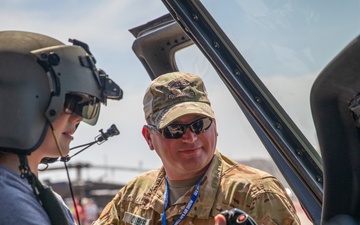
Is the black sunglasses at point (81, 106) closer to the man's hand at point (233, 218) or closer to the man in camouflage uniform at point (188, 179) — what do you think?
the man's hand at point (233, 218)

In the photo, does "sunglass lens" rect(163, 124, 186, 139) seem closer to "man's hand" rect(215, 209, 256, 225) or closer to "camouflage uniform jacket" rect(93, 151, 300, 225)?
"camouflage uniform jacket" rect(93, 151, 300, 225)

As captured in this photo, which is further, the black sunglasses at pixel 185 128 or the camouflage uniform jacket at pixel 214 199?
the black sunglasses at pixel 185 128

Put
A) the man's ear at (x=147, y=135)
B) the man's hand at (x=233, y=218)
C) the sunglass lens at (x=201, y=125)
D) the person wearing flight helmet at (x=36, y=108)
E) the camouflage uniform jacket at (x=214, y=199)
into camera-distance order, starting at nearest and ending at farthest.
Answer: the man's hand at (x=233, y=218)
the person wearing flight helmet at (x=36, y=108)
the camouflage uniform jacket at (x=214, y=199)
the sunglass lens at (x=201, y=125)
the man's ear at (x=147, y=135)

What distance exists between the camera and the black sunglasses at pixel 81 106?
2.53 meters

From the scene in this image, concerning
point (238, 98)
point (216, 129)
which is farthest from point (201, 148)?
point (238, 98)

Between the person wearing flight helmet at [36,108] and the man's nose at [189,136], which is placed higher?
the person wearing flight helmet at [36,108]

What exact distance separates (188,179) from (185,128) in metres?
0.29

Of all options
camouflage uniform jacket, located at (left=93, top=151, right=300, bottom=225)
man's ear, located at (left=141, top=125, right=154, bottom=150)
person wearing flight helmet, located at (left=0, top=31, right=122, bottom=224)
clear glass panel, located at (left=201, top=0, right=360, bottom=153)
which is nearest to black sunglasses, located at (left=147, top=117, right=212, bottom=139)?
camouflage uniform jacket, located at (left=93, top=151, right=300, bottom=225)

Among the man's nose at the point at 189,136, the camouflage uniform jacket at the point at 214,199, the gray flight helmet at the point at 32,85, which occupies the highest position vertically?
the gray flight helmet at the point at 32,85

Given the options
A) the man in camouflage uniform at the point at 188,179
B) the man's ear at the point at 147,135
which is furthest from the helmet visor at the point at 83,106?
the man's ear at the point at 147,135

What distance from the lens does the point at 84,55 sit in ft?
8.69

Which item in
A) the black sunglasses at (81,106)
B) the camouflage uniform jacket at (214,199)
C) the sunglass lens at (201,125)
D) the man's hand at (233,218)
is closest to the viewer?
the man's hand at (233,218)

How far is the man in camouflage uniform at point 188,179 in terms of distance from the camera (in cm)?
338

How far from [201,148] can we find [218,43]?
3.27ft
